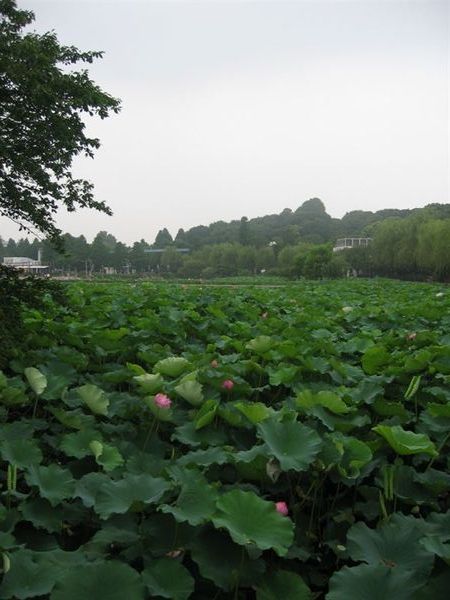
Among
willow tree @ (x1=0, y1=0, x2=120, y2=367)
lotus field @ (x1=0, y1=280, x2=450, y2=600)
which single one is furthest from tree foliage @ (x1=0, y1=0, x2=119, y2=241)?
lotus field @ (x1=0, y1=280, x2=450, y2=600)

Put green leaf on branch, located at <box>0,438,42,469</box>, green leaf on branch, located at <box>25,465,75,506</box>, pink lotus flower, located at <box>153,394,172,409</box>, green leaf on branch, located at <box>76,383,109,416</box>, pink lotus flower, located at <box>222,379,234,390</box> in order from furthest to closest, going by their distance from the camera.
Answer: pink lotus flower, located at <box>222,379,234,390</box>, green leaf on branch, located at <box>76,383,109,416</box>, pink lotus flower, located at <box>153,394,172,409</box>, green leaf on branch, located at <box>0,438,42,469</box>, green leaf on branch, located at <box>25,465,75,506</box>

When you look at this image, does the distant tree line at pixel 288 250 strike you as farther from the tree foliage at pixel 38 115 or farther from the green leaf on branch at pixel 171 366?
the green leaf on branch at pixel 171 366

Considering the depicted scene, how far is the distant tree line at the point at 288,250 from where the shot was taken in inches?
1738

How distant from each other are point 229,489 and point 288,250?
64.8m

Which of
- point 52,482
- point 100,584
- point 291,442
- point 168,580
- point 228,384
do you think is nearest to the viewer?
point 100,584

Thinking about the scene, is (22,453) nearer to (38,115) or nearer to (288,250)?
(38,115)

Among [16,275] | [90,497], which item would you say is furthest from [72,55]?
[90,497]

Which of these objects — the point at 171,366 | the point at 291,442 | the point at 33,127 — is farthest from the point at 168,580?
the point at 33,127

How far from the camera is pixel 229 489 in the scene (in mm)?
1503

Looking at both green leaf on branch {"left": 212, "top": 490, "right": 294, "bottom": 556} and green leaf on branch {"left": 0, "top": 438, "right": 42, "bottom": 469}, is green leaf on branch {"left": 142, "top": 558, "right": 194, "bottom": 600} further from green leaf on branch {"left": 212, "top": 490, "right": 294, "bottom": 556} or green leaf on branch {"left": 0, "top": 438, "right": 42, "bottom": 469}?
green leaf on branch {"left": 0, "top": 438, "right": 42, "bottom": 469}

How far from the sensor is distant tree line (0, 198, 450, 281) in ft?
145

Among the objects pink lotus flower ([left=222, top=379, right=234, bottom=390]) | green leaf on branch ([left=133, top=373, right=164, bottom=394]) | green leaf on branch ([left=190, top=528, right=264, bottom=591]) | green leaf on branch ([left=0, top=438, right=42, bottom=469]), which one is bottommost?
green leaf on branch ([left=190, top=528, right=264, bottom=591])

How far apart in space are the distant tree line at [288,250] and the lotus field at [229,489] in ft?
8.14

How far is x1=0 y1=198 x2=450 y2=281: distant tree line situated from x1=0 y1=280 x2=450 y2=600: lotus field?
8.14 feet
